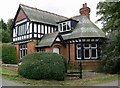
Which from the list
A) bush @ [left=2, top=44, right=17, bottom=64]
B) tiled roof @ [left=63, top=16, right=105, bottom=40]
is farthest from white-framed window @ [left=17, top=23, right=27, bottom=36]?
tiled roof @ [left=63, top=16, right=105, bottom=40]

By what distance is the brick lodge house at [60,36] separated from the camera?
2858cm

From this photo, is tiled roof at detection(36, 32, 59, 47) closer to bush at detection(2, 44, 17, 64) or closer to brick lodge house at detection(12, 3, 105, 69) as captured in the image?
brick lodge house at detection(12, 3, 105, 69)

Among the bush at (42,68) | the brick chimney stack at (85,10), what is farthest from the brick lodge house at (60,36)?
the bush at (42,68)

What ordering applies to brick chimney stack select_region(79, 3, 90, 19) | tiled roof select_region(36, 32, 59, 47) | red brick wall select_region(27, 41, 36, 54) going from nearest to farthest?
tiled roof select_region(36, 32, 59, 47)
red brick wall select_region(27, 41, 36, 54)
brick chimney stack select_region(79, 3, 90, 19)

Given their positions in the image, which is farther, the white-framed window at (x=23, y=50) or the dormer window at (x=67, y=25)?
the white-framed window at (x=23, y=50)

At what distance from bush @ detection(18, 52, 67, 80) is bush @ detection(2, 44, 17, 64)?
1150 centimetres

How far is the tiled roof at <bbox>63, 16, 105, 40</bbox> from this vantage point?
2873 centimetres

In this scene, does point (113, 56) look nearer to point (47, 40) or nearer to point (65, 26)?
point (47, 40)

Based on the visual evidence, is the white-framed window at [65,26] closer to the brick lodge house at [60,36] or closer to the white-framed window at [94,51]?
the brick lodge house at [60,36]

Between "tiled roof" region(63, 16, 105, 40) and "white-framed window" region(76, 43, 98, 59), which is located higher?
"tiled roof" region(63, 16, 105, 40)

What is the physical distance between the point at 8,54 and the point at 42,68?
13.8 m

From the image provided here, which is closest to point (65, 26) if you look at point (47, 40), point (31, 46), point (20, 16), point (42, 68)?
point (47, 40)

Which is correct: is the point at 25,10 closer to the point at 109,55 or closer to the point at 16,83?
the point at 109,55

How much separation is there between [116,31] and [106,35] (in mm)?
6085
